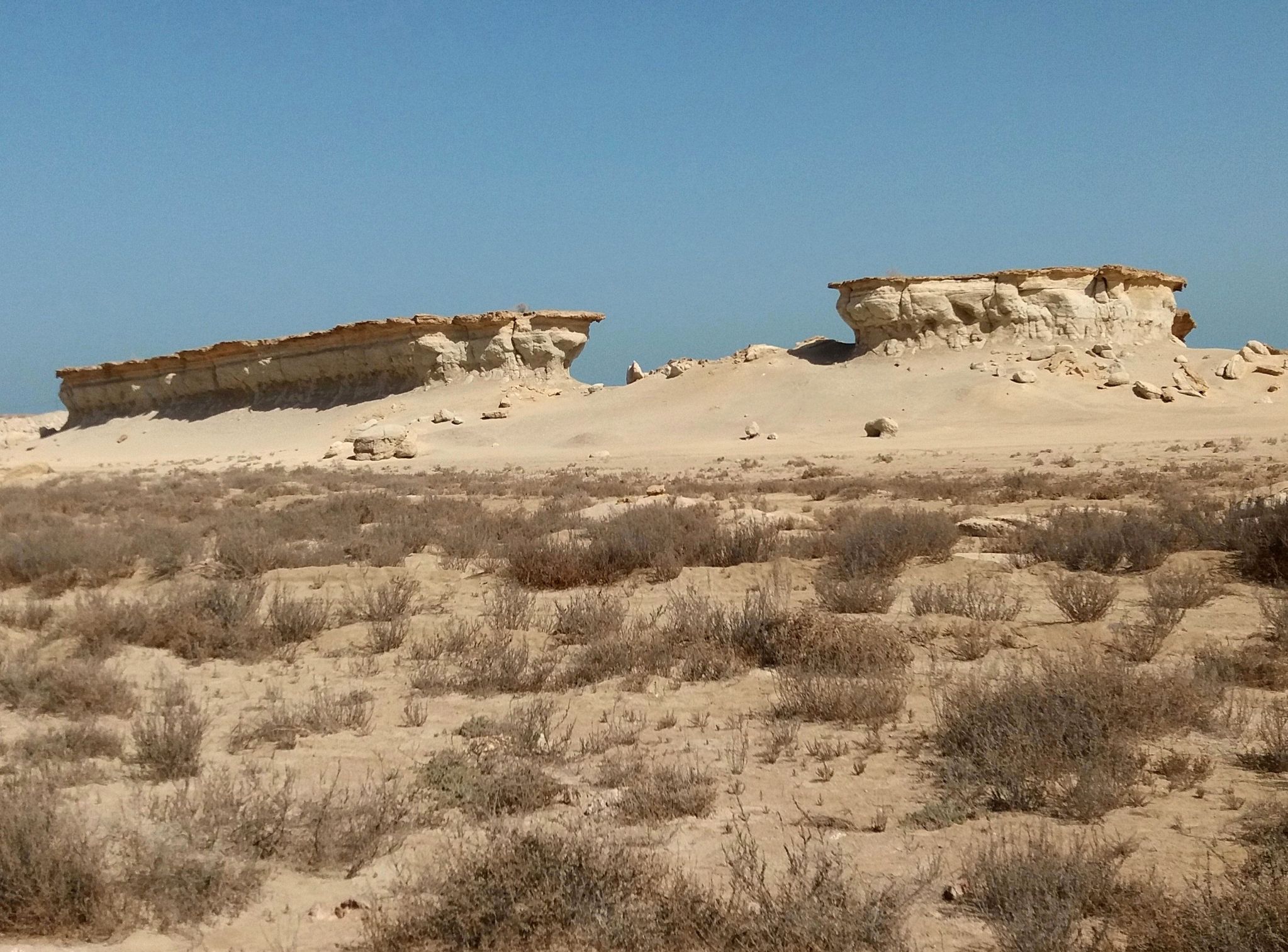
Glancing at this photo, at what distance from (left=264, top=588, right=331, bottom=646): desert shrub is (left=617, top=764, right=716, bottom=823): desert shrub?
12.0 feet

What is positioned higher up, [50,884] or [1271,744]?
[50,884]

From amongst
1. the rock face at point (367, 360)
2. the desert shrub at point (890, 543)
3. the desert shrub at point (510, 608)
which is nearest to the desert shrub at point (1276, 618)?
the desert shrub at point (890, 543)

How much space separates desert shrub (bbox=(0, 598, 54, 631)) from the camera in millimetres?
7754

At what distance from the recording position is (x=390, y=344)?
45.4m

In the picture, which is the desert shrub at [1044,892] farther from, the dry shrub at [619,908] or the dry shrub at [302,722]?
the dry shrub at [302,722]

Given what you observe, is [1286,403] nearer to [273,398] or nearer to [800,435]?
[800,435]

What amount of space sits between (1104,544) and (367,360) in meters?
41.4

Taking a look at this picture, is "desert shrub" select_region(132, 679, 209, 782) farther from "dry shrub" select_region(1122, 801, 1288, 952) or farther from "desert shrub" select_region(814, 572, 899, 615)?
"desert shrub" select_region(814, 572, 899, 615)

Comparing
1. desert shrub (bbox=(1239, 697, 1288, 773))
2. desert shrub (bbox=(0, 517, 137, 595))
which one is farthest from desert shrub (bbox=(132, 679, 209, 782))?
desert shrub (bbox=(0, 517, 137, 595))

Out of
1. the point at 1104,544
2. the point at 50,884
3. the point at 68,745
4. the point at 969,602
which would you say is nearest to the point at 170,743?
the point at 68,745

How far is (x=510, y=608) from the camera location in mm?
7629

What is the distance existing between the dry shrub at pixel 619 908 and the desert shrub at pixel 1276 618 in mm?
3874

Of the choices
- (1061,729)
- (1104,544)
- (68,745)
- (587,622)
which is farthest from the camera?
(1104,544)

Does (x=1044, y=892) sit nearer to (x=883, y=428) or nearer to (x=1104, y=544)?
(x=1104, y=544)
